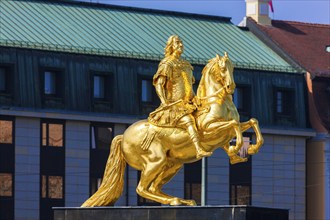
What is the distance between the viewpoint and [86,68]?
109250 mm

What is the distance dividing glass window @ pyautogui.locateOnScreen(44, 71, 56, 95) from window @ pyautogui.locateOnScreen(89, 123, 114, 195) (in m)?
3.33

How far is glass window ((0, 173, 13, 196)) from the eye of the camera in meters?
108

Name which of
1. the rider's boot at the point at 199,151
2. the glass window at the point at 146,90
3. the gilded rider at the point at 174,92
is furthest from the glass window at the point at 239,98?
the rider's boot at the point at 199,151

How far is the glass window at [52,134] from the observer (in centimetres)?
10931

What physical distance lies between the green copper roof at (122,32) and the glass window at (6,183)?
19.8 ft

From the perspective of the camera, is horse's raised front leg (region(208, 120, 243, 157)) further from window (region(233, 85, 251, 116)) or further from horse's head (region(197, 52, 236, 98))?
window (region(233, 85, 251, 116))

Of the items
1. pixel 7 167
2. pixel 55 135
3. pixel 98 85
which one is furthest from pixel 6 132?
pixel 98 85

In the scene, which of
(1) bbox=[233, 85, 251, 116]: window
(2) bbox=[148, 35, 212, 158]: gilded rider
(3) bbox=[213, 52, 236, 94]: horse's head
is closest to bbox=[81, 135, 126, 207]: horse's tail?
(2) bbox=[148, 35, 212, 158]: gilded rider

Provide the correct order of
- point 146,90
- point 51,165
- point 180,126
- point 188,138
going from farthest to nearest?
point 146,90
point 51,165
point 180,126
point 188,138

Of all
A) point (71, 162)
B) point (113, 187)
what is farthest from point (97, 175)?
point (113, 187)

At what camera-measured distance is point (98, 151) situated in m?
111

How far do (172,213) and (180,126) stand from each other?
250cm

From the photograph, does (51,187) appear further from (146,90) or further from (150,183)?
(150,183)

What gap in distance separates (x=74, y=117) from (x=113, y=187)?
47583mm
